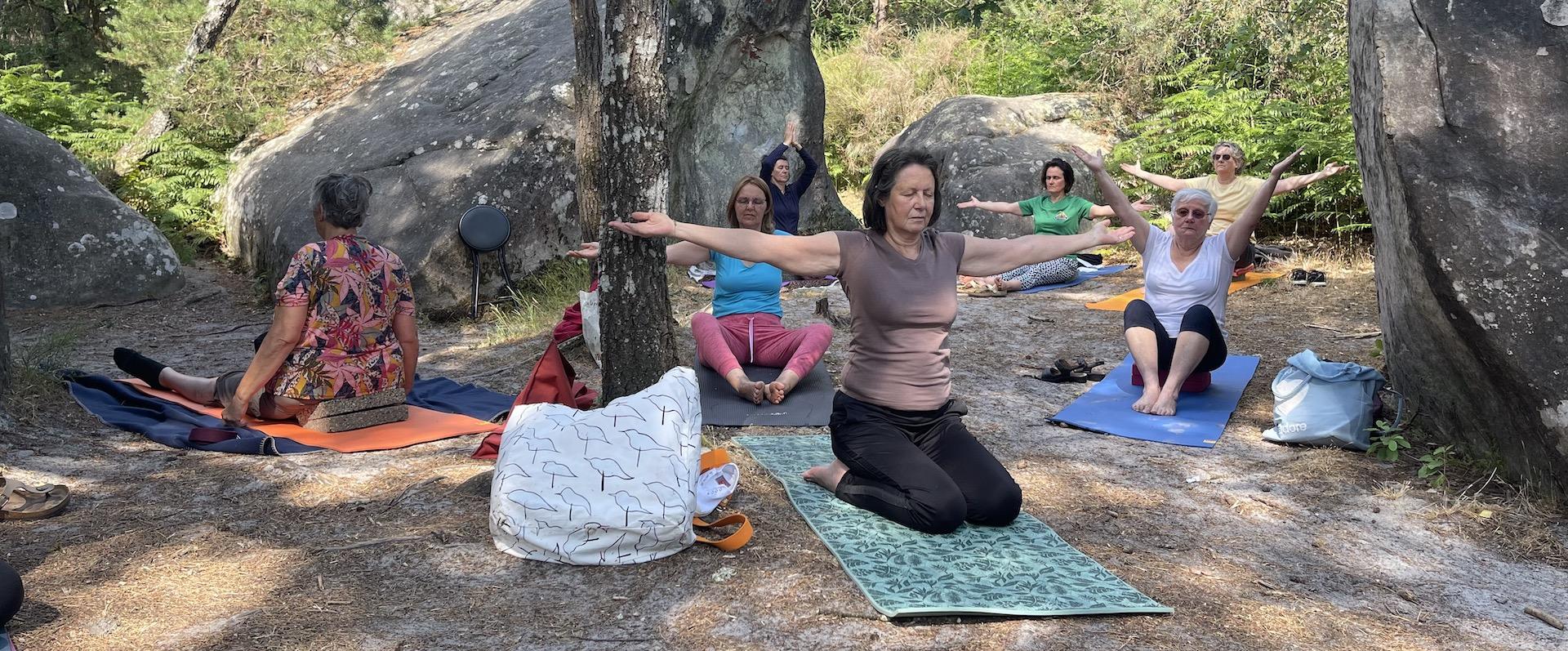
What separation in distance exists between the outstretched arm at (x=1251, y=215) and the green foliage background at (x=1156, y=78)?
2981 mm

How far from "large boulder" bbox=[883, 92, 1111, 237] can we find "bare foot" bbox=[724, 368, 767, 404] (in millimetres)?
5648

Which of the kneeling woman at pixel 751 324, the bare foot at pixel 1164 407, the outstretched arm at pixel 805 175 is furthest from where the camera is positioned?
the outstretched arm at pixel 805 175

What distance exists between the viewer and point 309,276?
4.76 metres

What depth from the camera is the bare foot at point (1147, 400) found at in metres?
5.47

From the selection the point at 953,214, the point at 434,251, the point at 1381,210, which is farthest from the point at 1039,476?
the point at 953,214

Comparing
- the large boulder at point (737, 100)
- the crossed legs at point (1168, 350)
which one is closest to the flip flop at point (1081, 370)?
the crossed legs at point (1168, 350)

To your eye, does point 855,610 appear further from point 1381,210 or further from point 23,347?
point 23,347

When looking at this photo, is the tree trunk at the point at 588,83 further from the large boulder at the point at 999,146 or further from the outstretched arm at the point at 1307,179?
the large boulder at the point at 999,146

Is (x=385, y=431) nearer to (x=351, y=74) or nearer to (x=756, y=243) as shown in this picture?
(x=756, y=243)

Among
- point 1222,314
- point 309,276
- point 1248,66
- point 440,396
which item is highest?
point 1248,66

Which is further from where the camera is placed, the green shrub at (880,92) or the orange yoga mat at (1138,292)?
the green shrub at (880,92)

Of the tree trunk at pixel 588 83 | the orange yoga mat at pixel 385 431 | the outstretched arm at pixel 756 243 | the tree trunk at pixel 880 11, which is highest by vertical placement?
the tree trunk at pixel 880 11

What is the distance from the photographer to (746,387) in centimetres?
Answer: 531

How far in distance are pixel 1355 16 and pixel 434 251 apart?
597 cm
